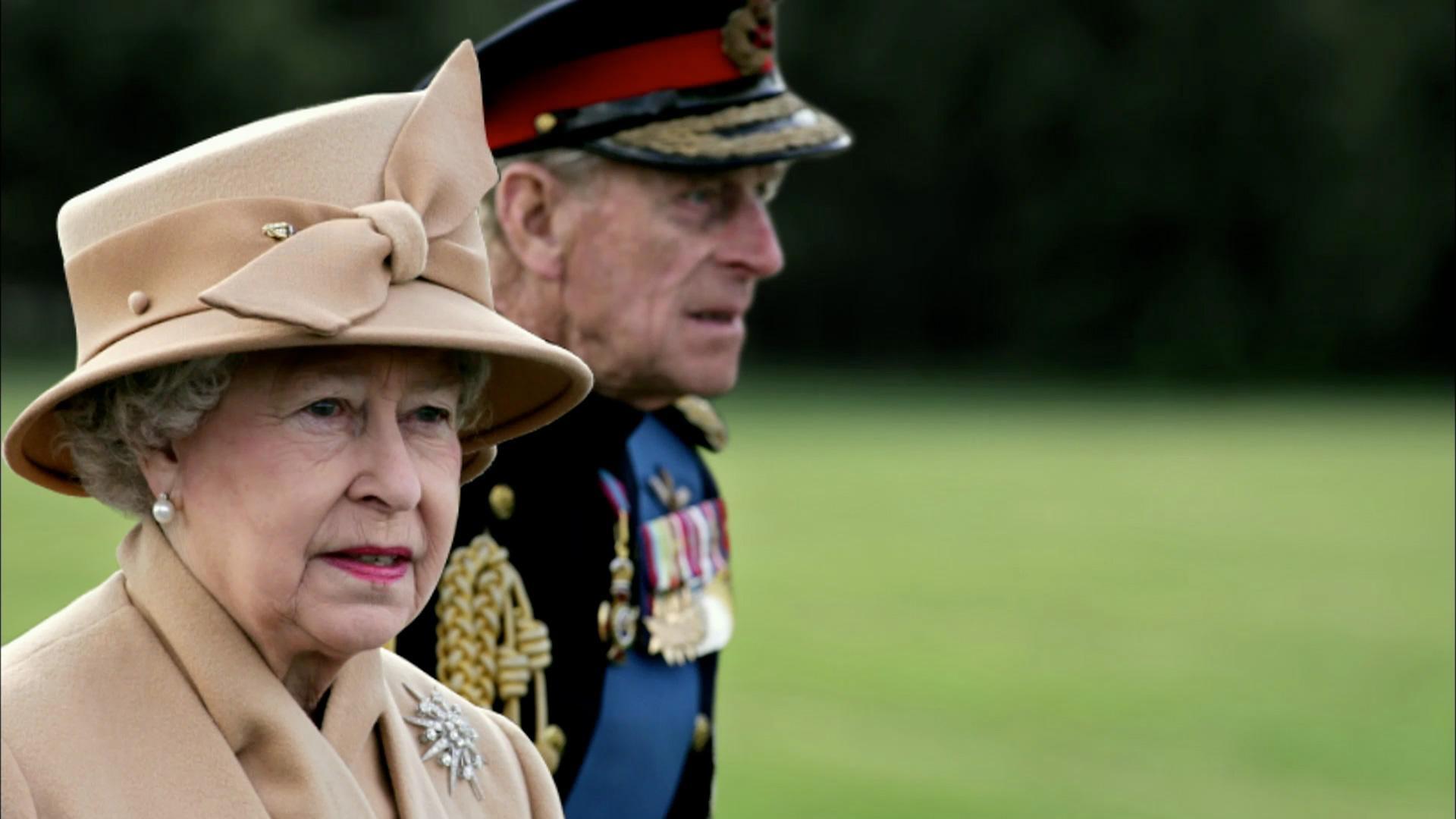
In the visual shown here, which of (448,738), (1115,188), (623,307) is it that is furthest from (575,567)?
(1115,188)

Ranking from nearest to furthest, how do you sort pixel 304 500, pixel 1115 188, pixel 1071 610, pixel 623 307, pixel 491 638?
pixel 304 500, pixel 491 638, pixel 623 307, pixel 1071 610, pixel 1115 188

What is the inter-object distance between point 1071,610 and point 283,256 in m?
13.3

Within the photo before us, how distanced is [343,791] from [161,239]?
626mm

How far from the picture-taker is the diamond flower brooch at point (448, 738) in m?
2.80

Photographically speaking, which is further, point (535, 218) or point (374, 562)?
point (535, 218)

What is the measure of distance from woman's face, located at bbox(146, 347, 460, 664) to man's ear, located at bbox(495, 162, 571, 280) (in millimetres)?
1650

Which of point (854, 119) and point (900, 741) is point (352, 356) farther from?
point (854, 119)

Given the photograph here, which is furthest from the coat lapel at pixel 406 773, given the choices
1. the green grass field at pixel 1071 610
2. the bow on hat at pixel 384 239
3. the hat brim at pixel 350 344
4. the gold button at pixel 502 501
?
the green grass field at pixel 1071 610

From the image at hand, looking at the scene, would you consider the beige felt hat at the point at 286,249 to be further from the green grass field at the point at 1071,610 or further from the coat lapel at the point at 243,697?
the green grass field at the point at 1071,610

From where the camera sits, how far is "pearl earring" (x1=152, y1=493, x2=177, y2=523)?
2.54 m

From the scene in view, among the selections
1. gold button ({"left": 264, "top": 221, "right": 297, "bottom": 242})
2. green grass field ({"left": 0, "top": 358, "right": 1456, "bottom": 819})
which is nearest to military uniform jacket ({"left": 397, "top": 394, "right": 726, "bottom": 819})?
gold button ({"left": 264, "top": 221, "right": 297, "bottom": 242})

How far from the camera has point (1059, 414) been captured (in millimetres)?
28125

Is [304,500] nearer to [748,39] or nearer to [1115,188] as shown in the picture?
[748,39]

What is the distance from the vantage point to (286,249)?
239 centimetres
